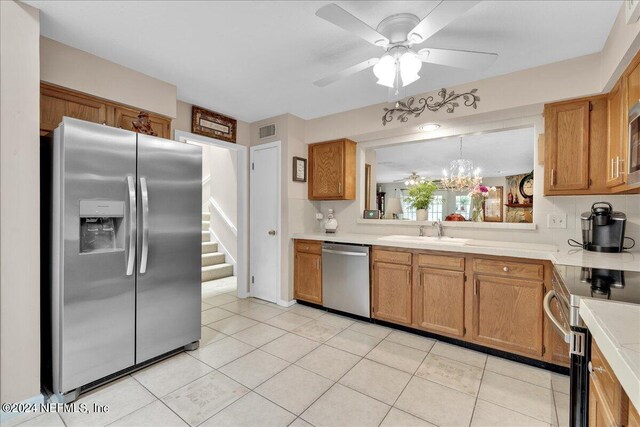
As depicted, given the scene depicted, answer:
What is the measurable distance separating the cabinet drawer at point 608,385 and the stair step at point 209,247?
5.20 meters

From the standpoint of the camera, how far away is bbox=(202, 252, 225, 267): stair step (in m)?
5.06

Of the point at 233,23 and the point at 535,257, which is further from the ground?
the point at 233,23

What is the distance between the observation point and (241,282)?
160 inches

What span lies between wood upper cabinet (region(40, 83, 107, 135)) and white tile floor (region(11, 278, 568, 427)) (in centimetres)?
199

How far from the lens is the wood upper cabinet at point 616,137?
6.26ft

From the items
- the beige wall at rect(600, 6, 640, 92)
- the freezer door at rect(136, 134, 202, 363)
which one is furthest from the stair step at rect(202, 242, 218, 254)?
the beige wall at rect(600, 6, 640, 92)

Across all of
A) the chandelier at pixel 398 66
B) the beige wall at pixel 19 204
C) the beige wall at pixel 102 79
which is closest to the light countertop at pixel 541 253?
the chandelier at pixel 398 66

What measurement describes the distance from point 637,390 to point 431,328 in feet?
7.59

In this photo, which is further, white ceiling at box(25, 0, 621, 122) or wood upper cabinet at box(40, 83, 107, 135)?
wood upper cabinet at box(40, 83, 107, 135)

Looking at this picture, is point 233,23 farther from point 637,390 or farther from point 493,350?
point 493,350

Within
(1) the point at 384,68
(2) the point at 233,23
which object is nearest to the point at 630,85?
(1) the point at 384,68

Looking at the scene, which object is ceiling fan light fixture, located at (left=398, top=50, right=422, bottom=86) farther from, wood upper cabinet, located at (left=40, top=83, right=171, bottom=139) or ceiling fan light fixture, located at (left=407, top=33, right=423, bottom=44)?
wood upper cabinet, located at (left=40, top=83, right=171, bottom=139)

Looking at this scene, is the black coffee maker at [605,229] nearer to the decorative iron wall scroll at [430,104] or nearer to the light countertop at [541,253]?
the light countertop at [541,253]

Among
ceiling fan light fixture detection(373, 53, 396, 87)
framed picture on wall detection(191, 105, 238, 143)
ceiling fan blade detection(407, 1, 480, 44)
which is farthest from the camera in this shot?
framed picture on wall detection(191, 105, 238, 143)
